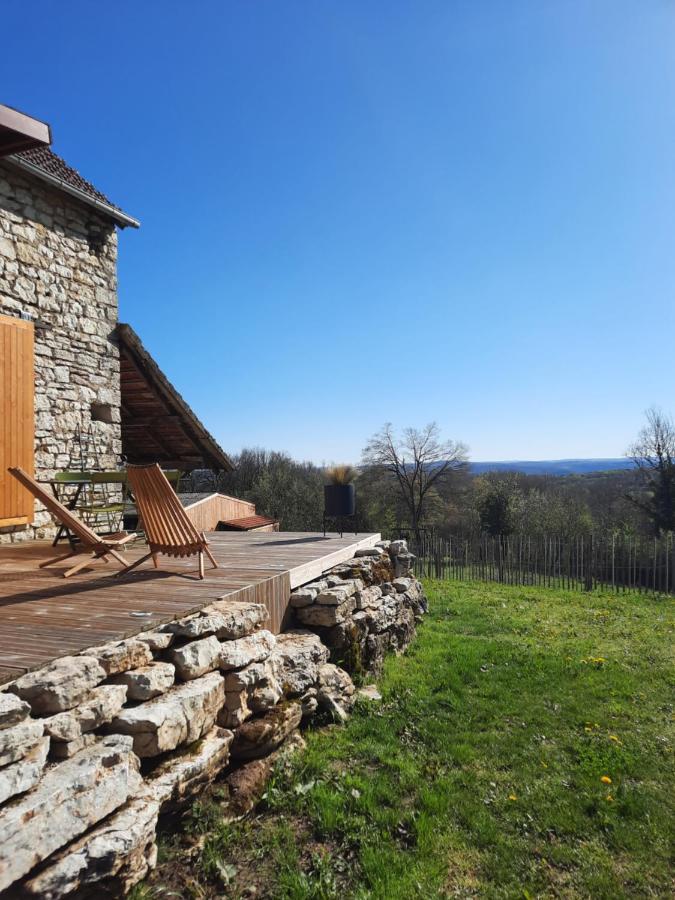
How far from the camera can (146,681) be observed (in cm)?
275

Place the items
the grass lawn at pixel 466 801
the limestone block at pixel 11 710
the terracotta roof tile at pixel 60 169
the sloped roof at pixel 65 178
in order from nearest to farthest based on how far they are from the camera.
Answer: the limestone block at pixel 11 710 → the grass lawn at pixel 466 801 → the sloped roof at pixel 65 178 → the terracotta roof tile at pixel 60 169

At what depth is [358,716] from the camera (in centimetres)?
447

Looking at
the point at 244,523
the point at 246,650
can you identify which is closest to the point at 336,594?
the point at 246,650

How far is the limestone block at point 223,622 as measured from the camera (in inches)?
130

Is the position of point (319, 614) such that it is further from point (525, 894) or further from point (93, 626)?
point (525, 894)

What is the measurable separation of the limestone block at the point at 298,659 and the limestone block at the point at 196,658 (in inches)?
27.9

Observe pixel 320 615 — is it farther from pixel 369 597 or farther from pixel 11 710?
pixel 11 710

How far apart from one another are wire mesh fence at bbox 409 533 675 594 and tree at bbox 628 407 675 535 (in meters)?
14.2

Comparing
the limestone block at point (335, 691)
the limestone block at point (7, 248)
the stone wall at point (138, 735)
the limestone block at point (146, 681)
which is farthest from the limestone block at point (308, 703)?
the limestone block at point (7, 248)

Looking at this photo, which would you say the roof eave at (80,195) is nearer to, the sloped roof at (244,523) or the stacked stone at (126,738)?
the sloped roof at (244,523)

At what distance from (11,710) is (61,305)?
6.78m

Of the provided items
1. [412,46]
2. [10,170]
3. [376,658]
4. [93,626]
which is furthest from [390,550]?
[412,46]

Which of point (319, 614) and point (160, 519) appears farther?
point (319, 614)

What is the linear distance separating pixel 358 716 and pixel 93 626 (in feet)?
8.27
